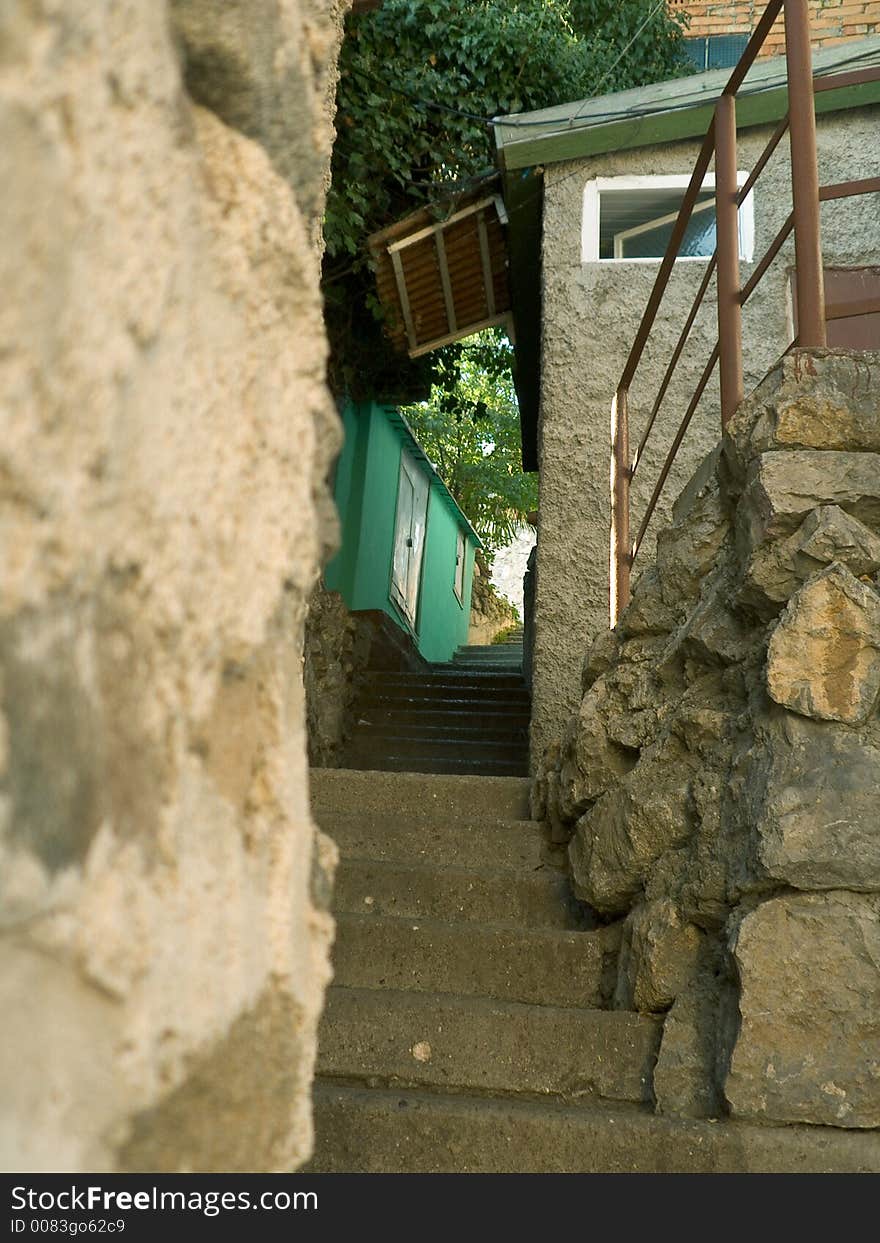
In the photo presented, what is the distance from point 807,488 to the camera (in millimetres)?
2449

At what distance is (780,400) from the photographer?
2549mm

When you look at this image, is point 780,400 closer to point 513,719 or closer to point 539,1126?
point 539,1126

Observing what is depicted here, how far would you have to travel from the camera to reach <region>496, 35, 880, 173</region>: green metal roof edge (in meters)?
5.62

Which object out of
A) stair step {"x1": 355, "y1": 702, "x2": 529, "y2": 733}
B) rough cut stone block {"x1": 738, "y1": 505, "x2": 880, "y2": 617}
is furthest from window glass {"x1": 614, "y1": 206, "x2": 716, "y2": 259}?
rough cut stone block {"x1": 738, "y1": 505, "x2": 880, "y2": 617}

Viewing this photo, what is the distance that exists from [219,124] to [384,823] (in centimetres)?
289

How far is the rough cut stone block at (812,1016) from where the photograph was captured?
2053mm

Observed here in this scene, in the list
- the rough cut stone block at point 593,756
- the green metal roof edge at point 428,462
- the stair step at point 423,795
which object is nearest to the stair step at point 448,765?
the stair step at point 423,795

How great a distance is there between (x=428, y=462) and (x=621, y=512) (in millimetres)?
7084

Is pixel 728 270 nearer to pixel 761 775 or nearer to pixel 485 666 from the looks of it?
pixel 761 775

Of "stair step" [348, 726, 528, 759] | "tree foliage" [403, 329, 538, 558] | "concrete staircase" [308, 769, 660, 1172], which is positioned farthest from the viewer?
"tree foliage" [403, 329, 538, 558]

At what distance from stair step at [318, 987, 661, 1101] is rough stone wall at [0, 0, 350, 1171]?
161 cm

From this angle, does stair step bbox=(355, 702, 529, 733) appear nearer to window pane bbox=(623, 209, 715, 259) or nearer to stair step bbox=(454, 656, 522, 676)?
stair step bbox=(454, 656, 522, 676)

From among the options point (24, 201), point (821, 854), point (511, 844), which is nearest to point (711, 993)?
point (821, 854)

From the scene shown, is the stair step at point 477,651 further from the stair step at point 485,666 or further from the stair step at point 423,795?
the stair step at point 423,795
